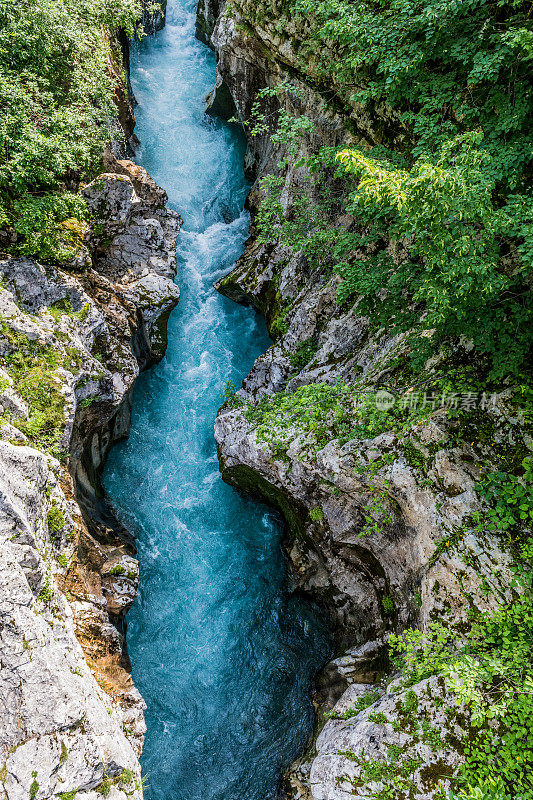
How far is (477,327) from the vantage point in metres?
7.77

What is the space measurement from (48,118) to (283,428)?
396 inches

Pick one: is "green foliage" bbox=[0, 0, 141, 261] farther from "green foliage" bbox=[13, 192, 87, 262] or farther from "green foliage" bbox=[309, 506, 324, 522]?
"green foliage" bbox=[309, 506, 324, 522]

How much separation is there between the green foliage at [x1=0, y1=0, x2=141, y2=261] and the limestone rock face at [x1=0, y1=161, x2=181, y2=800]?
818 mm

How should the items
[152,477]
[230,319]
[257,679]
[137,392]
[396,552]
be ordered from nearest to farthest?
1. [396,552]
2. [257,679]
3. [152,477]
4. [137,392]
5. [230,319]

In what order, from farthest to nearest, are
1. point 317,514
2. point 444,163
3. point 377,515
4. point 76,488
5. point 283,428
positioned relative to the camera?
1. point 283,428
2. point 76,488
3. point 317,514
4. point 377,515
5. point 444,163

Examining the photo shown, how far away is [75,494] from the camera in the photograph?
1169 cm

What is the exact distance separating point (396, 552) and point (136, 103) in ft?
79.9

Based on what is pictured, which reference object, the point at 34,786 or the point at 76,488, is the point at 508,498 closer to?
the point at 34,786

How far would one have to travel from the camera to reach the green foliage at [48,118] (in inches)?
412

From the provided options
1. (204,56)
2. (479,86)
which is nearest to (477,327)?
(479,86)

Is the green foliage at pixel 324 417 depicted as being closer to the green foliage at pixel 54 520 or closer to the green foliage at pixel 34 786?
the green foliage at pixel 54 520

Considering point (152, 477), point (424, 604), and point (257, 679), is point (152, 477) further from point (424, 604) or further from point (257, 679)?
point (424, 604)

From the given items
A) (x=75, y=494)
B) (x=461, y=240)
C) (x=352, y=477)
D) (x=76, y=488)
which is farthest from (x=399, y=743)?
(x=76, y=488)

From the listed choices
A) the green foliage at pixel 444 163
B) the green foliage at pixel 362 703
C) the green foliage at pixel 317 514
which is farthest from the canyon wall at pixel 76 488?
the green foliage at pixel 444 163
